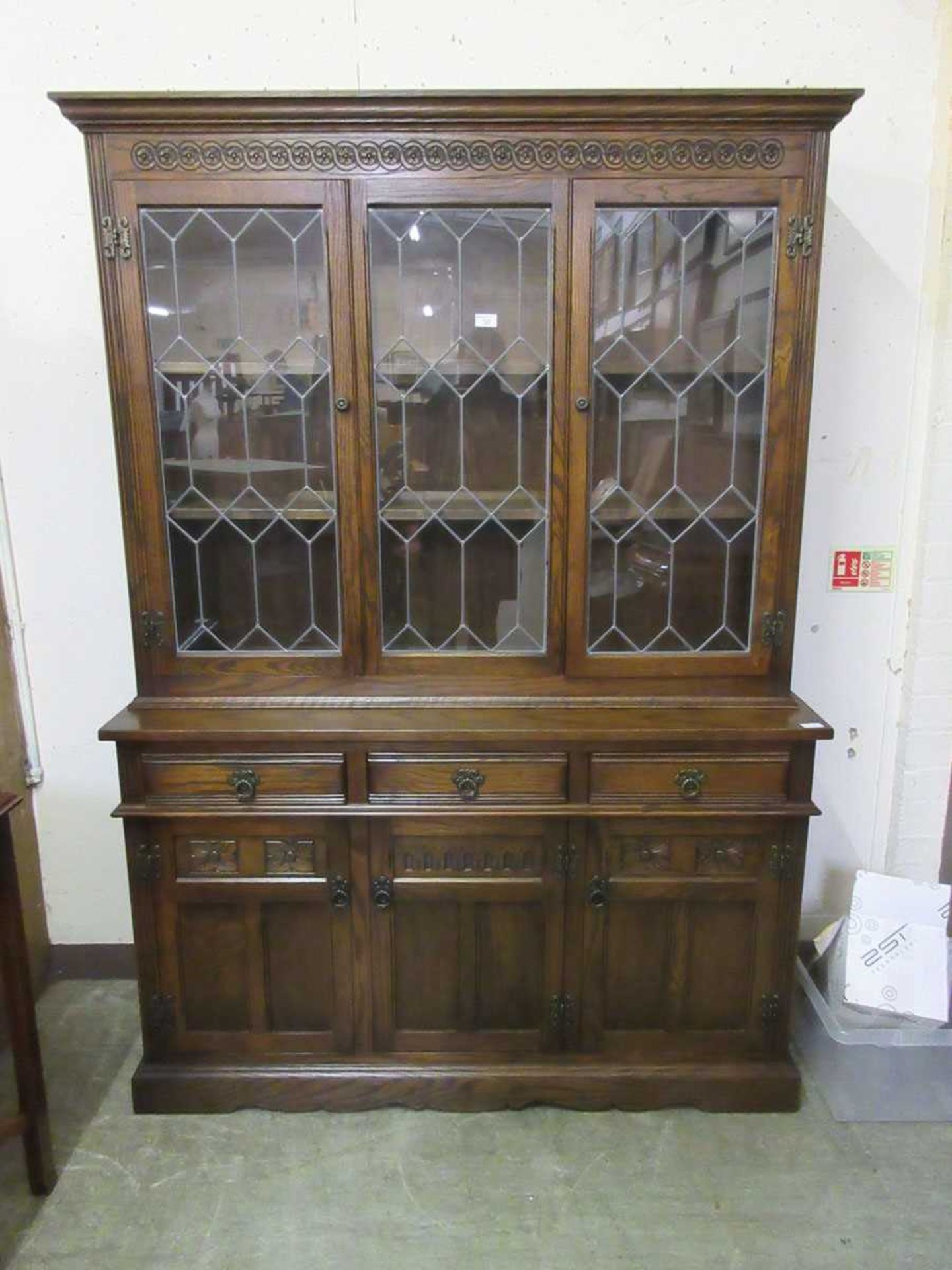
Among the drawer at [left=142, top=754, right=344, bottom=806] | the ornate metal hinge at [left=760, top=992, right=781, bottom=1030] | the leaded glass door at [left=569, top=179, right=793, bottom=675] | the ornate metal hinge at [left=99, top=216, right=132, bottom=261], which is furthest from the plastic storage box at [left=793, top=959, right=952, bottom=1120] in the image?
the ornate metal hinge at [left=99, top=216, right=132, bottom=261]

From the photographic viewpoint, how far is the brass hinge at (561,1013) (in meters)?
1.79

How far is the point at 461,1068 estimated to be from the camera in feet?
5.94

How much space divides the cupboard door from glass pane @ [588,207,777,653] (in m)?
0.50

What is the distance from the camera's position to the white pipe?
2.06 metres

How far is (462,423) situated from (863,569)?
1.12 meters

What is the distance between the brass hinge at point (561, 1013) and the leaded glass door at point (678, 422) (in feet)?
2.37

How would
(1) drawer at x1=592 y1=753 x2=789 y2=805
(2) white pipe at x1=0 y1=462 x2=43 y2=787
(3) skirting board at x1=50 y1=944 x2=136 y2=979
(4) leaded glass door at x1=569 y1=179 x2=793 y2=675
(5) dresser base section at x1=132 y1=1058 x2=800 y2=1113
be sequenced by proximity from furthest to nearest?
(3) skirting board at x1=50 y1=944 x2=136 y2=979 → (2) white pipe at x1=0 y1=462 x2=43 y2=787 → (5) dresser base section at x1=132 y1=1058 x2=800 y2=1113 → (1) drawer at x1=592 y1=753 x2=789 y2=805 → (4) leaded glass door at x1=569 y1=179 x2=793 y2=675

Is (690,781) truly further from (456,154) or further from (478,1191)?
(456,154)

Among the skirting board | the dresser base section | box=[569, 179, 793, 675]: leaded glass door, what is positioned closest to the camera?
box=[569, 179, 793, 675]: leaded glass door

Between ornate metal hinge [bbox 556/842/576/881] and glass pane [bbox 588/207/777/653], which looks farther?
ornate metal hinge [bbox 556/842/576/881]

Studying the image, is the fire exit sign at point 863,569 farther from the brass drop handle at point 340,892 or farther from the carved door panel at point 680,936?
the brass drop handle at point 340,892

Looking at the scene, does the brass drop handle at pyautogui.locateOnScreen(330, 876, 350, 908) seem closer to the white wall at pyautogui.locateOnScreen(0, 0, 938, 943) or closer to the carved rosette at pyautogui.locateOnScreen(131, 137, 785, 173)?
the white wall at pyautogui.locateOnScreen(0, 0, 938, 943)

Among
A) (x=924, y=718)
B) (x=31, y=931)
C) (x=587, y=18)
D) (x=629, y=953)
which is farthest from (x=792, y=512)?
(x=31, y=931)

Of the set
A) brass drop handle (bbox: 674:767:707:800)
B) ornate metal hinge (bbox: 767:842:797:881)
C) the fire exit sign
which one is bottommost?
ornate metal hinge (bbox: 767:842:797:881)
